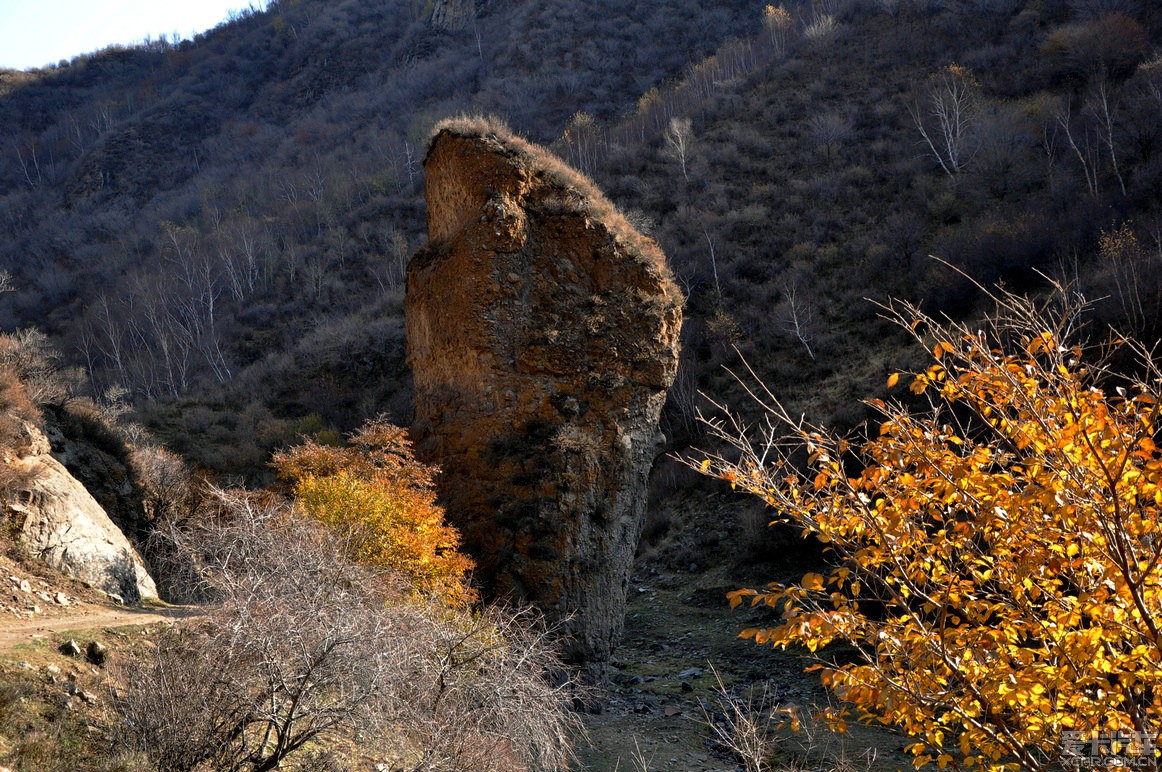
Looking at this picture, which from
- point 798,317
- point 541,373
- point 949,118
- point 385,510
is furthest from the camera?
point 949,118

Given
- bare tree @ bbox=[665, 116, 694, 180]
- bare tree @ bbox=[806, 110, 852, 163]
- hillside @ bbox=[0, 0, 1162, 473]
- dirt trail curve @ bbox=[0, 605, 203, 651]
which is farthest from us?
bare tree @ bbox=[665, 116, 694, 180]

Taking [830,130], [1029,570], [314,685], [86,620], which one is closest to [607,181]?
[830,130]

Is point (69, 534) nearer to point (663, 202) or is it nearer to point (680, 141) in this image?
point (663, 202)

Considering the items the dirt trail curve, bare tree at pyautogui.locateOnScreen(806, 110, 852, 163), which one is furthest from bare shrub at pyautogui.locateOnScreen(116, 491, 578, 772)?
bare tree at pyautogui.locateOnScreen(806, 110, 852, 163)

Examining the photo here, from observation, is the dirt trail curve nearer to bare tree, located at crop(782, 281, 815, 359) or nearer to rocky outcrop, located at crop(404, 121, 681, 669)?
rocky outcrop, located at crop(404, 121, 681, 669)

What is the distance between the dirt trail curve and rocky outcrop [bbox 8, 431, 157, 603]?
3.53 feet

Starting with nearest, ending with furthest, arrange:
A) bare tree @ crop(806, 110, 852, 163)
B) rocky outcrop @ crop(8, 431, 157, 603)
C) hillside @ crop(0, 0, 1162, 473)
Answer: rocky outcrop @ crop(8, 431, 157, 603), hillside @ crop(0, 0, 1162, 473), bare tree @ crop(806, 110, 852, 163)

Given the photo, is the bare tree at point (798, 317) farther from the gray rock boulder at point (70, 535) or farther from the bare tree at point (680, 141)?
the gray rock boulder at point (70, 535)

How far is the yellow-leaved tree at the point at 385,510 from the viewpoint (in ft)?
45.9

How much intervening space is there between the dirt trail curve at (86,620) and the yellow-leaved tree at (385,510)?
2.80m

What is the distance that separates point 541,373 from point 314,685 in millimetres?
10612

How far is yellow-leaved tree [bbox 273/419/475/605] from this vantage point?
13977mm

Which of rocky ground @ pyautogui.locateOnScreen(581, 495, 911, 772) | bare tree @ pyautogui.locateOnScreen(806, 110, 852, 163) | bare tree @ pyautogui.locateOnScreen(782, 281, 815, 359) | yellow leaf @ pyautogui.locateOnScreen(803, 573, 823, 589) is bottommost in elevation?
rocky ground @ pyautogui.locateOnScreen(581, 495, 911, 772)

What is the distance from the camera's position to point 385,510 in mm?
14367
